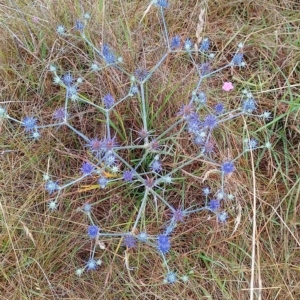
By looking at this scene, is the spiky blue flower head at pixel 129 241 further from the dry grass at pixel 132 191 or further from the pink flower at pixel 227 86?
the pink flower at pixel 227 86

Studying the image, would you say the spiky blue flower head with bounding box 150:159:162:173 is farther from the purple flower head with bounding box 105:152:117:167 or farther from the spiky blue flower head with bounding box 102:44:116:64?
the spiky blue flower head with bounding box 102:44:116:64

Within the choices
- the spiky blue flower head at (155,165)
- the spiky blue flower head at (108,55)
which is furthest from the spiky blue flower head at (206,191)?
the spiky blue flower head at (108,55)

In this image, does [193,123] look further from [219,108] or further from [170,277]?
[170,277]

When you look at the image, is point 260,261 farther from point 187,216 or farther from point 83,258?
point 83,258

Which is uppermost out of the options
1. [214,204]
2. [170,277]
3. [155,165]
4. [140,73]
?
[140,73]

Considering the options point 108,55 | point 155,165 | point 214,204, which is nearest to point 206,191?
point 214,204
